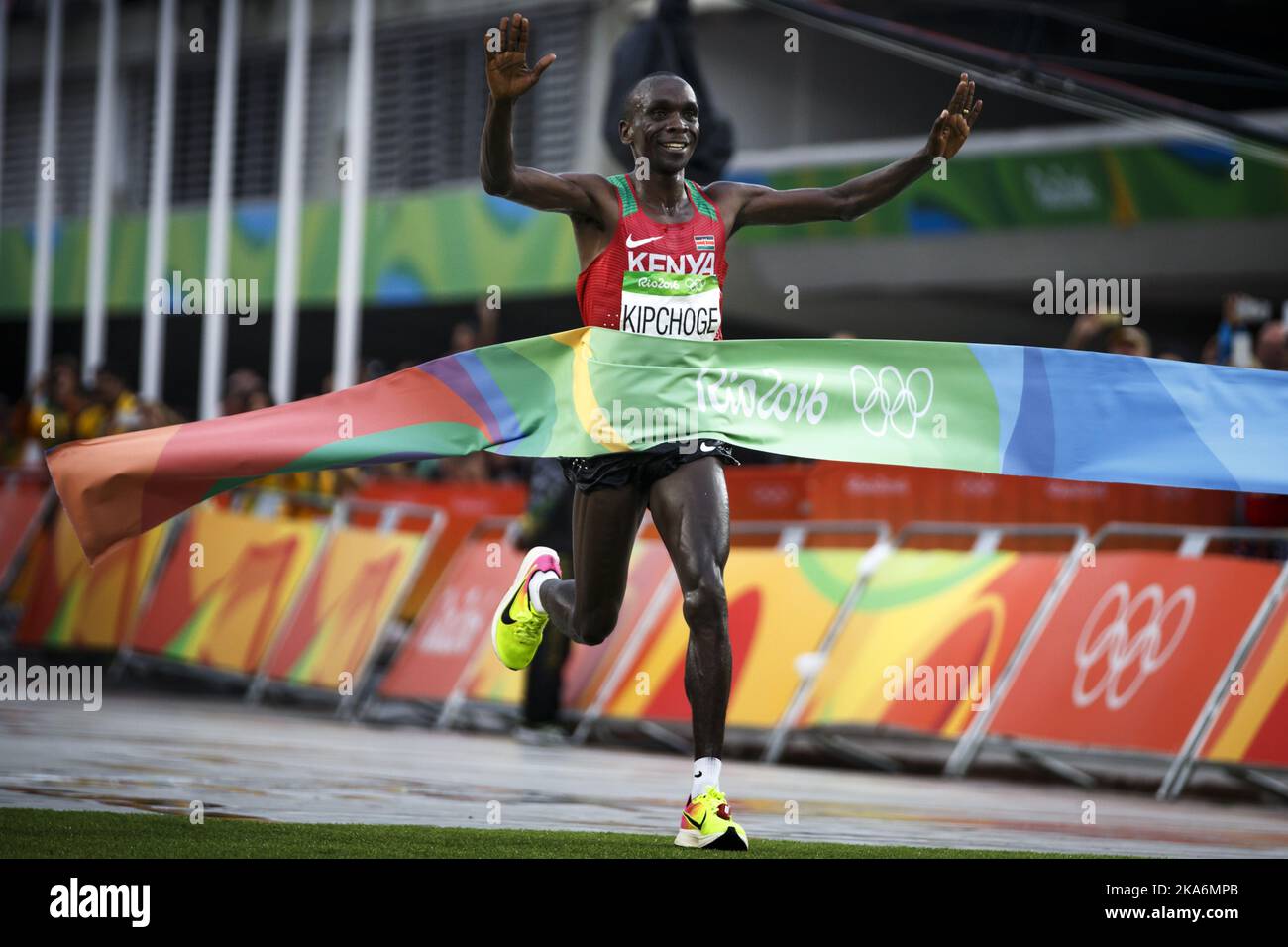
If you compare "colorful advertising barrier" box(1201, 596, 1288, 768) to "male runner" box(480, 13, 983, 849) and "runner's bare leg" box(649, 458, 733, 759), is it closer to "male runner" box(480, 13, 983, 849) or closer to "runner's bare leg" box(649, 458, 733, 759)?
"male runner" box(480, 13, 983, 849)

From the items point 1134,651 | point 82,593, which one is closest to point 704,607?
point 1134,651

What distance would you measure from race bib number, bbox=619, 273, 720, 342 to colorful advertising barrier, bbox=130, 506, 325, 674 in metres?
8.52

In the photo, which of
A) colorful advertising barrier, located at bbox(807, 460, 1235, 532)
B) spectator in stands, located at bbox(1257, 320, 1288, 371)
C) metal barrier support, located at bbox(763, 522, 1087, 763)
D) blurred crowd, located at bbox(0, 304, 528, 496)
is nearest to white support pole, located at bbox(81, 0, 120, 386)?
blurred crowd, located at bbox(0, 304, 528, 496)

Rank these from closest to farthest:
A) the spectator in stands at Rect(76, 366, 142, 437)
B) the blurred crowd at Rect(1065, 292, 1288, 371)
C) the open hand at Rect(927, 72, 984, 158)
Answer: the open hand at Rect(927, 72, 984, 158), the blurred crowd at Rect(1065, 292, 1288, 371), the spectator in stands at Rect(76, 366, 142, 437)

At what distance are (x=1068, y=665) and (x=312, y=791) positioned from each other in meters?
4.56

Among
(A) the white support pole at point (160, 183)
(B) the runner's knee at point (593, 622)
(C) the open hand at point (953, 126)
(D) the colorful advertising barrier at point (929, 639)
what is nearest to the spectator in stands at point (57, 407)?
(A) the white support pole at point (160, 183)

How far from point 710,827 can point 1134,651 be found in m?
4.68

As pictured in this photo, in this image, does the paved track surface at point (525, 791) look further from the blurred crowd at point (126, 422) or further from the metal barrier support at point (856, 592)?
the blurred crowd at point (126, 422)

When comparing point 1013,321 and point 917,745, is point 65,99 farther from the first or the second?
point 917,745

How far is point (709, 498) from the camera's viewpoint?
6.76 meters

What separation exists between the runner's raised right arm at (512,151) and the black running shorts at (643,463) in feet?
2.94

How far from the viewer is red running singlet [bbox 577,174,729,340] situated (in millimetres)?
6992

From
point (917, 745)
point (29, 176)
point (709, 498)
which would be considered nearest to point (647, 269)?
point (709, 498)
